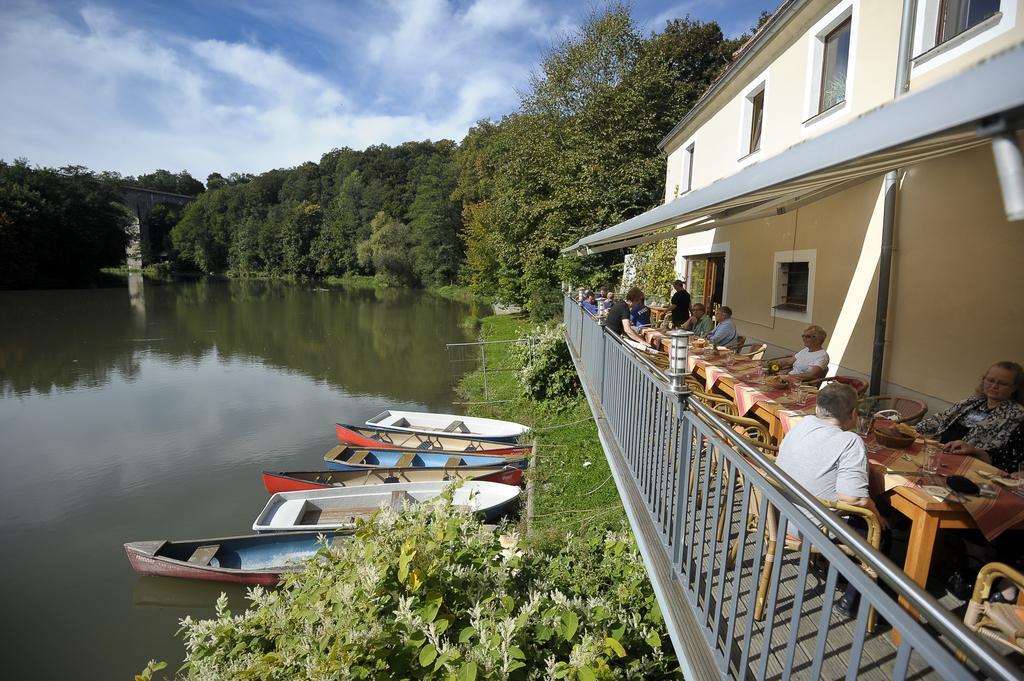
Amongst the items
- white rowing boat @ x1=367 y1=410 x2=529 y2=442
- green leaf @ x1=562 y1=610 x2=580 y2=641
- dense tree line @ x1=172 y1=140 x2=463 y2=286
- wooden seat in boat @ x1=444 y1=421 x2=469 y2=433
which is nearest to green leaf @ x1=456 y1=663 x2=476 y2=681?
green leaf @ x1=562 y1=610 x2=580 y2=641

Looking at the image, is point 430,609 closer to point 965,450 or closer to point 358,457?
point 965,450

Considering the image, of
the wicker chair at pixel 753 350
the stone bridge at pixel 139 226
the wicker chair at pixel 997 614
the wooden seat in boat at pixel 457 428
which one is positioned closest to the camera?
the wicker chair at pixel 997 614

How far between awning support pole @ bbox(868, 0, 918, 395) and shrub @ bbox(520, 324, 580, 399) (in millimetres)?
7820

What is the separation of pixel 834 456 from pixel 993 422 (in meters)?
1.83

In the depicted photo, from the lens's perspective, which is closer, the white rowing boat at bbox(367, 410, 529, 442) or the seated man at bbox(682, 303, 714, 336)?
the seated man at bbox(682, 303, 714, 336)

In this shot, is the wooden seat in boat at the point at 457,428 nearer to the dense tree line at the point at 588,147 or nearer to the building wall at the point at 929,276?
the building wall at the point at 929,276

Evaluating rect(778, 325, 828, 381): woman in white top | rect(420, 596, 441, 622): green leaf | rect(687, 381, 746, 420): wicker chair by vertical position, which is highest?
rect(778, 325, 828, 381): woman in white top

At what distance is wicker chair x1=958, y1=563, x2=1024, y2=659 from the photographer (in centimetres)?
206

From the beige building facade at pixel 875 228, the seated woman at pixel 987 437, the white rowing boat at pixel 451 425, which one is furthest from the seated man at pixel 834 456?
the white rowing boat at pixel 451 425

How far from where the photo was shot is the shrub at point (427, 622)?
2436mm

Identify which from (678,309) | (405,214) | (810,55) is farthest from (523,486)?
(405,214)

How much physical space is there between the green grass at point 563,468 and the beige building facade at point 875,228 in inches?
136

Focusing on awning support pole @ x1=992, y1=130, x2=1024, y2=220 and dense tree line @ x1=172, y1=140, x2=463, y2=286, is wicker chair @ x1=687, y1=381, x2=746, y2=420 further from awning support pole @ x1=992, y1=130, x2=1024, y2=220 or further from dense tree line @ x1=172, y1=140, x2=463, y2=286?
dense tree line @ x1=172, y1=140, x2=463, y2=286

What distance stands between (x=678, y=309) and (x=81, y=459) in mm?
14208
